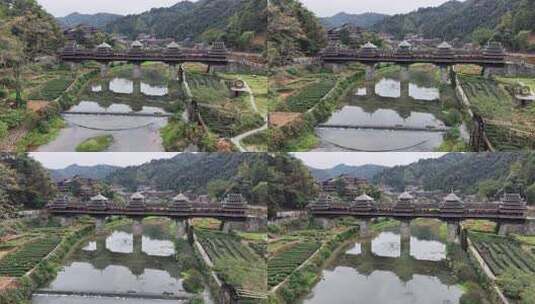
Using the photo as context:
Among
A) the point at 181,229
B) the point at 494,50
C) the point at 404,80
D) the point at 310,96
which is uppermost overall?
the point at 494,50

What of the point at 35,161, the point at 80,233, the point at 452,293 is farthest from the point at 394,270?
the point at 35,161

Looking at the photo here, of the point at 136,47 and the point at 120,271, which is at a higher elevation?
the point at 136,47

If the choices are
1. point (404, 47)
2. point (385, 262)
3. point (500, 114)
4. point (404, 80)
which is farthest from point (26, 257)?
point (500, 114)

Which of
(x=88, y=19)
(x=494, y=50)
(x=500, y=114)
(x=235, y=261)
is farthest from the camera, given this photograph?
(x=88, y=19)

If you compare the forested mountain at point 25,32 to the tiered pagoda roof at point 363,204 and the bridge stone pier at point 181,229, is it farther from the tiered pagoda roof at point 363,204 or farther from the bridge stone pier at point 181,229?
the tiered pagoda roof at point 363,204

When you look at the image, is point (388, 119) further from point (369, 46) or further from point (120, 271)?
point (120, 271)

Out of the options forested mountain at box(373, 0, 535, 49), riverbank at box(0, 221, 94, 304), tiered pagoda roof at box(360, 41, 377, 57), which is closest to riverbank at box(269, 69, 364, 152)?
tiered pagoda roof at box(360, 41, 377, 57)

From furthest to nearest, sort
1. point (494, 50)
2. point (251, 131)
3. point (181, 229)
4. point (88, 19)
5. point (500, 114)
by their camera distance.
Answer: point (181, 229) < point (88, 19) < point (251, 131) < point (494, 50) < point (500, 114)

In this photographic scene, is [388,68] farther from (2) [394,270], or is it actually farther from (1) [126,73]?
(1) [126,73]
